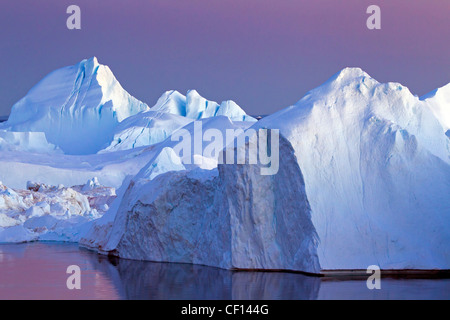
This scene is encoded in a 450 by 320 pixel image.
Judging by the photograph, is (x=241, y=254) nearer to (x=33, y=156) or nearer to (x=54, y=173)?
(x=54, y=173)

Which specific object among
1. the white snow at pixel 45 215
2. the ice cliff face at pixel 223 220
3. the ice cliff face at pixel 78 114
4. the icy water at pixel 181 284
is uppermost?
the ice cliff face at pixel 78 114

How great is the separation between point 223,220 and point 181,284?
7.00ft

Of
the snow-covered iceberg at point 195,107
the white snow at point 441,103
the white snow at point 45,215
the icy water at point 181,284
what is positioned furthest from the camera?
the snow-covered iceberg at point 195,107

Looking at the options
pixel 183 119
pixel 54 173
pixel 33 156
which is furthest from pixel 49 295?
pixel 183 119

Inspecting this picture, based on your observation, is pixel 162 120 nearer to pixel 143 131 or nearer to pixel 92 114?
pixel 143 131

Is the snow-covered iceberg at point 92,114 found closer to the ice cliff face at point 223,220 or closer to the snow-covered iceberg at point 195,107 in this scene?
the snow-covered iceberg at point 195,107

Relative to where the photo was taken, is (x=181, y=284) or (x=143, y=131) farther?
(x=143, y=131)

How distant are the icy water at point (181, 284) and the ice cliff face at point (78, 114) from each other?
32.8 m

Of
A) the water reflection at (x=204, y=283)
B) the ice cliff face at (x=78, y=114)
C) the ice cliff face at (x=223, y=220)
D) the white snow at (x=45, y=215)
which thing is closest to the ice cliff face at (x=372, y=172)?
the ice cliff face at (x=223, y=220)

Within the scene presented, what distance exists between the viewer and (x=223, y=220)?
1327cm

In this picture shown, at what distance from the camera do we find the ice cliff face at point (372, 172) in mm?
12070

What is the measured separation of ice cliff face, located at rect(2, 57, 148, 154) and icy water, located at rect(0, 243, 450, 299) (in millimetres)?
32846

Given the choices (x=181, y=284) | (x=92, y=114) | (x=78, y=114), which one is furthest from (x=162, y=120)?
(x=181, y=284)
